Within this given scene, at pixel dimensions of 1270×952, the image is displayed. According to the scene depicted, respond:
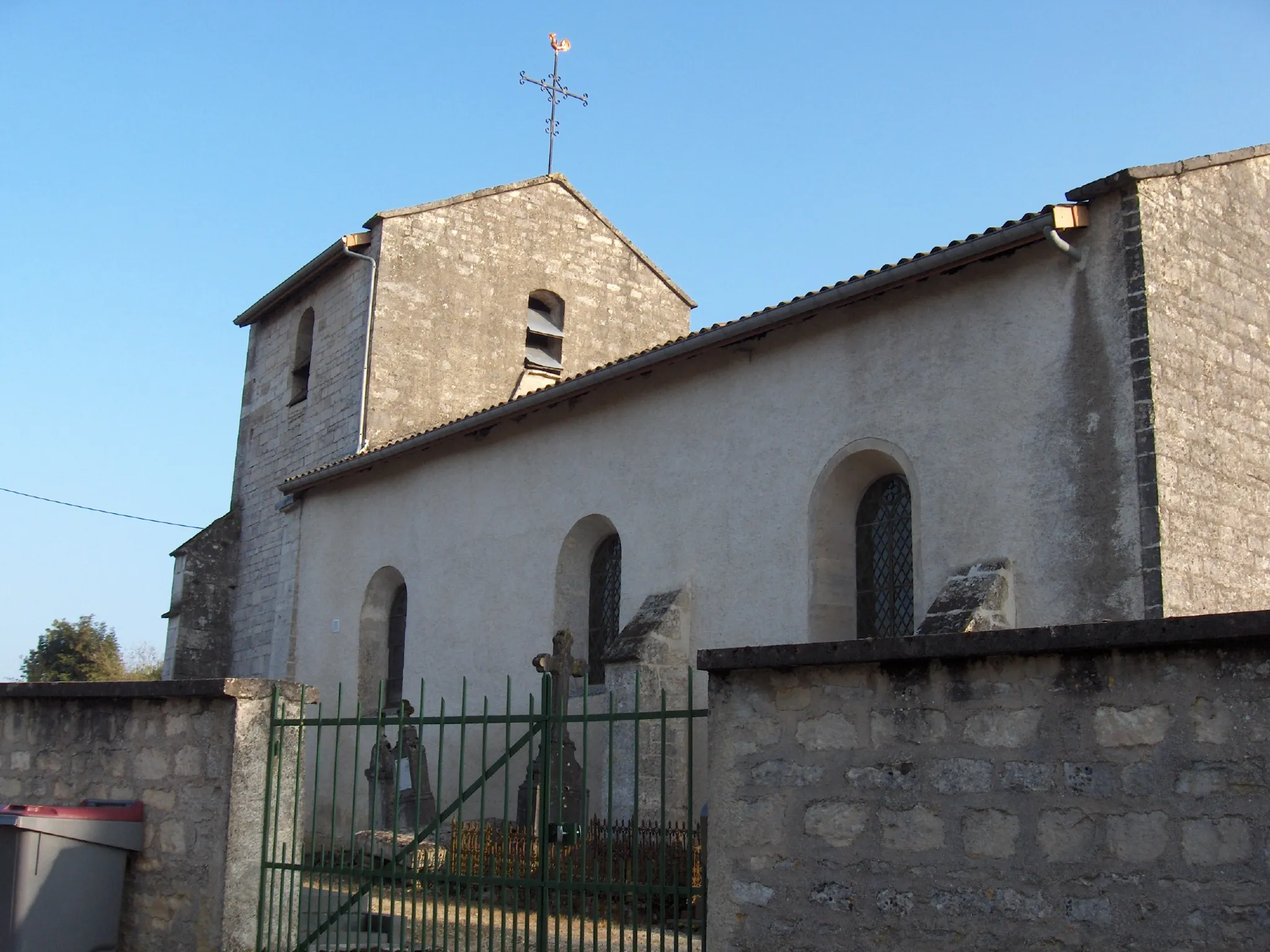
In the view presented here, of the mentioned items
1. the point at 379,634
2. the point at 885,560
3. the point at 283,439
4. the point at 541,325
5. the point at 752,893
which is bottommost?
the point at 752,893

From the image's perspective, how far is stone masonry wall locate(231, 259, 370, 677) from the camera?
18203mm

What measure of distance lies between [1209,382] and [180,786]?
7494mm

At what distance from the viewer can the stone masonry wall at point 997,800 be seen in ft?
14.2

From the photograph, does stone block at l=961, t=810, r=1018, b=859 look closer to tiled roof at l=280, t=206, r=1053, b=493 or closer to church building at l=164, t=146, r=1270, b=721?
church building at l=164, t=146, r=1270, b=721

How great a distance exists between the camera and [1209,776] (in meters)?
4.35

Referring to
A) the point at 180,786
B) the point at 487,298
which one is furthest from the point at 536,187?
the point at 180,786

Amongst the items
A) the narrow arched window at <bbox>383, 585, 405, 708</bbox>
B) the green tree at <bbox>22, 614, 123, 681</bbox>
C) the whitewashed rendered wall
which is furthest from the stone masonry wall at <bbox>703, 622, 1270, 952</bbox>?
the green tree at <bbox>22, 614, 123, 681</bbox>

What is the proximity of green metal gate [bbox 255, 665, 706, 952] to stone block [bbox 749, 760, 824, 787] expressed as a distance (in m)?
0.28

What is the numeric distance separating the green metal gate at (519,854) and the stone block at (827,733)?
1.53 ft

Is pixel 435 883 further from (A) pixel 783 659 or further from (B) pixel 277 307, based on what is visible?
(B) pixel 277 307

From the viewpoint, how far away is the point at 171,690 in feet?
24.2

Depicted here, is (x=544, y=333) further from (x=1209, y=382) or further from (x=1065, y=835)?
(x=1065, y=835)

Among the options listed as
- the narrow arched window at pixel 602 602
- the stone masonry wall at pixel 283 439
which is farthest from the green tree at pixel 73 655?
the narrow arched window at pixel 602 602

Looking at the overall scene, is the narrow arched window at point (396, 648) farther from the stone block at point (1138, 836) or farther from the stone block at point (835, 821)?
the stone block at point (1138, 836)
